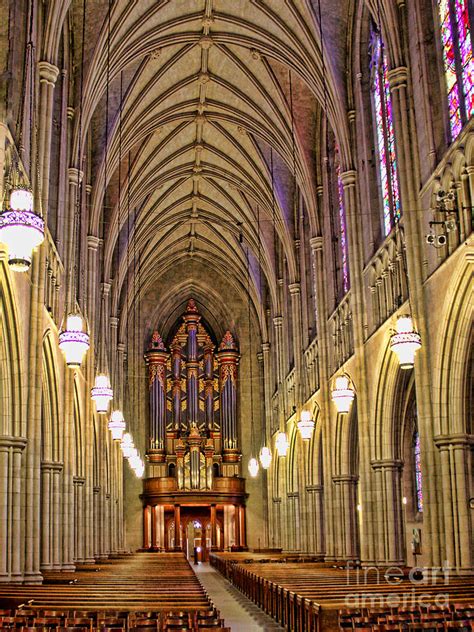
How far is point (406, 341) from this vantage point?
1723 cm

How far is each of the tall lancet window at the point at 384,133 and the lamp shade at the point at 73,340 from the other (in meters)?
9.58

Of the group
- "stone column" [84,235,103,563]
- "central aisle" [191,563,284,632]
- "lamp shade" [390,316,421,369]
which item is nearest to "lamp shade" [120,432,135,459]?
"stone column" [84,235,103,563]

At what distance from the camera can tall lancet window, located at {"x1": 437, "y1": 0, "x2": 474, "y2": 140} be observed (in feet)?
58.1

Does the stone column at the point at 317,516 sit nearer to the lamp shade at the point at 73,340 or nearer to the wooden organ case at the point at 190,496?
the wooden organ case at the point at 190,496

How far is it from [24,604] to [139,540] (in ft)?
123

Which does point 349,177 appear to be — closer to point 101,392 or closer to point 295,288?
point 101,392

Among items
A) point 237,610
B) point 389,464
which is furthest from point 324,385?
point 237,610

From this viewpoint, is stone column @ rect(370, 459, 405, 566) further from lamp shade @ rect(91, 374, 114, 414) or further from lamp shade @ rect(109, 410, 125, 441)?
lamp shade @ rect(109, 410, 125, 441)

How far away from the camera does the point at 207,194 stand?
44.0 m

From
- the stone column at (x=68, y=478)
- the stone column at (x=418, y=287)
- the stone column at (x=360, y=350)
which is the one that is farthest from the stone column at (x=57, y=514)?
the stone column at (x=418, y=287)

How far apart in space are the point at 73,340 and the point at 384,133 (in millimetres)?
12096

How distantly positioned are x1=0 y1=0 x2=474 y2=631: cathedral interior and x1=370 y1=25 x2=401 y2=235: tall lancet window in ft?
0.39

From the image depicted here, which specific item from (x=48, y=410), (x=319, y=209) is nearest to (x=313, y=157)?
(x=319, y=209)

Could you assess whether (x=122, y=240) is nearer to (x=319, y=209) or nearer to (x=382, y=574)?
A: (x=319, y=209)
